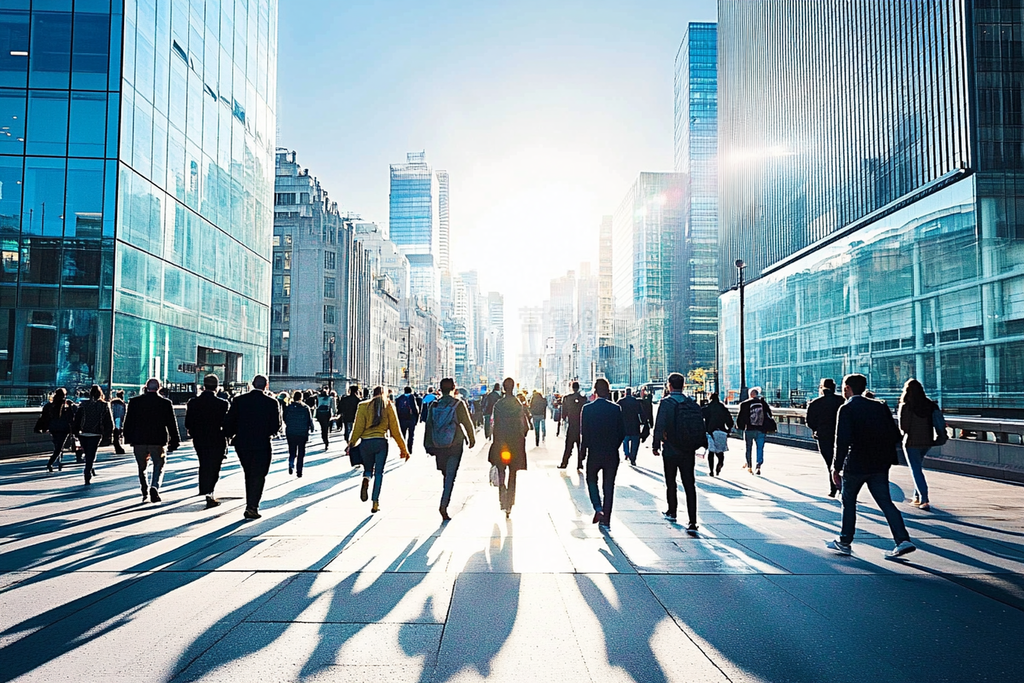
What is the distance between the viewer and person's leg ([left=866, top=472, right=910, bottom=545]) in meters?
7.93

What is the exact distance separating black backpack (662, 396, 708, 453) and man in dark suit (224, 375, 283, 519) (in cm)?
528

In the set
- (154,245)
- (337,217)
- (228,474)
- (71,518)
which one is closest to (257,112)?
(154,245)

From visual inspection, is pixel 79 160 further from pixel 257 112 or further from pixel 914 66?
pixel 914 66

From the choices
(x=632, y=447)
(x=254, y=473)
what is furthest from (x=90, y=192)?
(x=254, y=473)

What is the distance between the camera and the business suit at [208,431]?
36.3 feet

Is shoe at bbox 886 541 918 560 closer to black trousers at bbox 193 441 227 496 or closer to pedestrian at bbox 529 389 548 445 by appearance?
black trousers at bbox 193 441 227 496

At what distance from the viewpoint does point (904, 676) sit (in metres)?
4.60

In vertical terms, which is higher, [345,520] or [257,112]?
[257,112]

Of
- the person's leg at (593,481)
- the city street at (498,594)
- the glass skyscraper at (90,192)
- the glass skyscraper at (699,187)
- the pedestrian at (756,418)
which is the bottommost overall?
the city street at (498,594)

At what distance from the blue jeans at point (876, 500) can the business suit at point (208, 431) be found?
8198mm

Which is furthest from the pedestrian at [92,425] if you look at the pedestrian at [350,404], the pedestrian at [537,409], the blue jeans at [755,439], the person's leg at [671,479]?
the blue jeans at [755,439]

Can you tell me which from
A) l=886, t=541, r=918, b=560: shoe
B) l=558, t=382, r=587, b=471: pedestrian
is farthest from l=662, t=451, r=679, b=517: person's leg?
l=558, t=382, r=587, b=471: pedestrian

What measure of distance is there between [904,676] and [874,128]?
55.6 m

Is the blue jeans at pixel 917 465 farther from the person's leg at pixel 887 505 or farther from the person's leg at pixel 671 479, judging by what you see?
the person's leg at pixel 671 479
